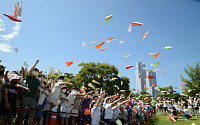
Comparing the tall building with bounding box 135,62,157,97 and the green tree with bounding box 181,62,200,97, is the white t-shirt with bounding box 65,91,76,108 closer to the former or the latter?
the tall building with bounding box 135,62,157,97

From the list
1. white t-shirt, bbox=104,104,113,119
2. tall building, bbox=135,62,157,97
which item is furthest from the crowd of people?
tall building, bbox=135,62,157,97

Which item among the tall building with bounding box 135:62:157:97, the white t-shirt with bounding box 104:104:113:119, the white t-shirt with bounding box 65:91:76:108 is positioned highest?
the tall building with bounding box 135:62:157:97

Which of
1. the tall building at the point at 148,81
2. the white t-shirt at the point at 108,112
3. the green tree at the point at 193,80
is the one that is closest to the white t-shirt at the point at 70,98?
the white t-shirt at the point at 108,112

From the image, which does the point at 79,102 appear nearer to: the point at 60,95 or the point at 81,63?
the point at 60,95

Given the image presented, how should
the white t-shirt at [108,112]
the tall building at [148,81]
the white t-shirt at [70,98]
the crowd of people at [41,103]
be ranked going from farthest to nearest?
the tall building at [148,81] → the white t-shirt at [70,98] → the white t-shirt at [108,112] → the crowd of people at [41,103]

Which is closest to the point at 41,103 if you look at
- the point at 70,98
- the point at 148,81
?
the point at 70,98

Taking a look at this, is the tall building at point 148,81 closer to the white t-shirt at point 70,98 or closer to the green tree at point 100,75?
the green tree at point 100,75

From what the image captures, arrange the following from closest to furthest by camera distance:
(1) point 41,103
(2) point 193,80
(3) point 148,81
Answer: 1. (1) point 41,103
2. (2) point 193,80
3. (3) point 148,81

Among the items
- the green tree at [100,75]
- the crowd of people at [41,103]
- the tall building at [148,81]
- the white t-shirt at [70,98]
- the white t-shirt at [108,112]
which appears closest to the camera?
the crowd of people at [41,103]

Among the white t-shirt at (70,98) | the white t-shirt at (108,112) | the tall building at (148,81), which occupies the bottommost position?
the white t-shirt at (108,112)

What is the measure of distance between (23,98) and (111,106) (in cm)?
334

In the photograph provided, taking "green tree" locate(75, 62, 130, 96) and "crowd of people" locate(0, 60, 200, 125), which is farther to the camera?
"green tree" locate(75, 62, 130, 96)

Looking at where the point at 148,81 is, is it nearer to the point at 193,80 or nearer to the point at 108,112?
the point at 193,80

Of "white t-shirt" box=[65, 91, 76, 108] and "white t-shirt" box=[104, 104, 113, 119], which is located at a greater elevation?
"white t-shirt" box=[65, 91, 76, 108]
